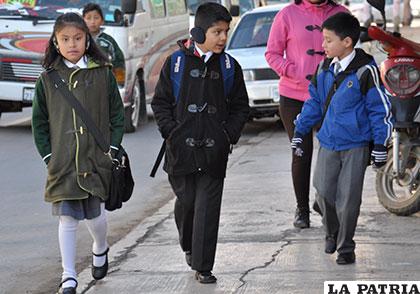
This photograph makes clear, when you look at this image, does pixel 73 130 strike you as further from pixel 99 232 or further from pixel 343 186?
pixel 343 186

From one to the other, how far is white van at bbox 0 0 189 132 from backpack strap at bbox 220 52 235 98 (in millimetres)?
8081

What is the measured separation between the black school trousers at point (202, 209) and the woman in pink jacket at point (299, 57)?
1.62 meters

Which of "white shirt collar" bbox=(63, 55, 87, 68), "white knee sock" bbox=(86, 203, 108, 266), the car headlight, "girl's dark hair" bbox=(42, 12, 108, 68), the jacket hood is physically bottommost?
the car headlight

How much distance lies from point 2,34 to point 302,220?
25.2 ft

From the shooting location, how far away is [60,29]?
660 cm

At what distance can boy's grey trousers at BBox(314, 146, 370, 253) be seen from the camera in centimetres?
727

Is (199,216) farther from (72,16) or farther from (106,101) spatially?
(72,16)

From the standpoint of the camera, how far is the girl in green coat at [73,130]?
6516mm

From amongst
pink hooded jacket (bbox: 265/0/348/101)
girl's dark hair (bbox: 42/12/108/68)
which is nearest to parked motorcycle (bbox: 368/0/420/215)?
pink hooded jacket (bbox: 265/0/348/101)

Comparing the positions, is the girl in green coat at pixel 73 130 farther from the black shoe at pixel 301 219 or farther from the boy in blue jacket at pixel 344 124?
the black shoe at pixel 301 219

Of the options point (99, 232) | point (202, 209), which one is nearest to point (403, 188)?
point (202, 209)


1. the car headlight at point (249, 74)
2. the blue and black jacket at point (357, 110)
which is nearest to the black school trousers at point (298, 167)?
the blue and black jacket at point (357, 110)

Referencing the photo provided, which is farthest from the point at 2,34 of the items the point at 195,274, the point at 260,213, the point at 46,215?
the point at 195,274

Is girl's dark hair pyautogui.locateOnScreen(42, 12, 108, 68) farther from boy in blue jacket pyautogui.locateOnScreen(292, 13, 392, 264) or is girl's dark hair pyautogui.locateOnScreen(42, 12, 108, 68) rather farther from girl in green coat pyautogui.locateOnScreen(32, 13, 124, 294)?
boy in blue jacket pyautogui.locateOnScreen(292, 13, 392, 264)
